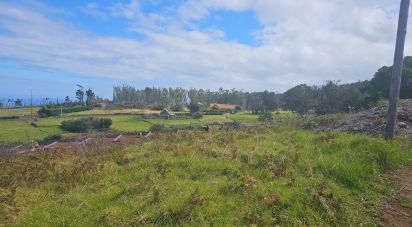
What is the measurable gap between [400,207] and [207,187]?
2.97 m

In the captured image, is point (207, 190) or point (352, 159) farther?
point (352, 159)

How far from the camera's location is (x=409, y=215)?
4.80 m

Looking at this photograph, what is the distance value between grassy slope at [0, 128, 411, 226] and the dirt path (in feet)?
0.57

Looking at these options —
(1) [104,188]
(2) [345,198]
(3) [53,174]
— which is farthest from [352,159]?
(3) [53,174]

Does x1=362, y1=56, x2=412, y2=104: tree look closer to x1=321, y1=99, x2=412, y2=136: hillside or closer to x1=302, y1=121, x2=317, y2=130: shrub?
x1=302, y1=121, x2=317, y2=130: shrub

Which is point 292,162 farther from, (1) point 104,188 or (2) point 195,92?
(2) point 195,92

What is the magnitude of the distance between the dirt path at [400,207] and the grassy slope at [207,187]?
0.17 m

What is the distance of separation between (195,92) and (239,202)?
499 feet

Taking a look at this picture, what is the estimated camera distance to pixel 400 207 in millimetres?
5078

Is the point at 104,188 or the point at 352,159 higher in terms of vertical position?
the point at 352,159

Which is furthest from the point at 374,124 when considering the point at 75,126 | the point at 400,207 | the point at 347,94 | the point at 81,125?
the point at 81,125

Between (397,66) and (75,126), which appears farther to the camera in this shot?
(75,126)

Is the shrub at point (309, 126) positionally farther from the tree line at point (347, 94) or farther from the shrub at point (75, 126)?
the shrub at point (75, 126)

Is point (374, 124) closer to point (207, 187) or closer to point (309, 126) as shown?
point (309, 126)
